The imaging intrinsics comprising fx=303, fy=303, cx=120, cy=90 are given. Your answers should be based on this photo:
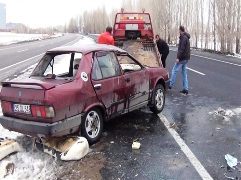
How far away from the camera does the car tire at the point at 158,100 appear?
6.78 m

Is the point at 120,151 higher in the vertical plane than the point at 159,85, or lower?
lower

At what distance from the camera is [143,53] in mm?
11047

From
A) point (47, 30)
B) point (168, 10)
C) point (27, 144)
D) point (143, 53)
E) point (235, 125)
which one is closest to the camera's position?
point (27, 144)

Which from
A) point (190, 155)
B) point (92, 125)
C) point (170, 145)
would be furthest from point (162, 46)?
point (190, 155)

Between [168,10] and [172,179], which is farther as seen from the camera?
[168,10]

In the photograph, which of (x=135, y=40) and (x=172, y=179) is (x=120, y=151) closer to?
(x=172, y=179)

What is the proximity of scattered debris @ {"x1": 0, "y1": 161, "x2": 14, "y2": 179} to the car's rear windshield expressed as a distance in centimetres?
173

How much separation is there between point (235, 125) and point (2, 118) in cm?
440

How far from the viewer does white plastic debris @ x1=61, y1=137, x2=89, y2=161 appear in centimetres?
447

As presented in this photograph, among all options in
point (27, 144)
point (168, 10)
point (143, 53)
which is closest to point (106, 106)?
point (27, 144)

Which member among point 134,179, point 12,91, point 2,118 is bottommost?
point 134,179

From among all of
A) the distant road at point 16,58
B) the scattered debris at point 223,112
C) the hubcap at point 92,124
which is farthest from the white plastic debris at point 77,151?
the distant road at point 16,58

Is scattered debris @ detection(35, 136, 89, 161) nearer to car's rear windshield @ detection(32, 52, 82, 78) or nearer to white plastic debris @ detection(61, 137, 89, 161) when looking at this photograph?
white plastic debris @ detection(61, 137, 89, 161)

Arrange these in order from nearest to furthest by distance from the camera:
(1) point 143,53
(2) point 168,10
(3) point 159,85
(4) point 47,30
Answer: (3) point 159,85, (1) point 143,53, (2) point 168,10, (4) point 47,30
